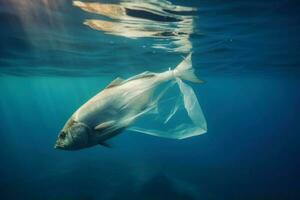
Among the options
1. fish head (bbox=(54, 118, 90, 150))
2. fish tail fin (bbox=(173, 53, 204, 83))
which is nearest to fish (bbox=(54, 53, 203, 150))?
fish head (bbox=(54, 118, 90, 150))

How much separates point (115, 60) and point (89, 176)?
9920 mm

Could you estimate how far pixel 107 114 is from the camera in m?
4.33

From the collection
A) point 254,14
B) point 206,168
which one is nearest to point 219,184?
point 206,168

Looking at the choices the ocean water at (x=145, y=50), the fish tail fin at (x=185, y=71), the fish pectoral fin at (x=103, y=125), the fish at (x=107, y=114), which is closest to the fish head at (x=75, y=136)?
the fish at (x=107, y=114)

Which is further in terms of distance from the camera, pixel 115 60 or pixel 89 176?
pixel 115 60

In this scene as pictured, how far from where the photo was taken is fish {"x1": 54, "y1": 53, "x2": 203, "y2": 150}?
14.0 feet

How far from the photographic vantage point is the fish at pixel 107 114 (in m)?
4.25

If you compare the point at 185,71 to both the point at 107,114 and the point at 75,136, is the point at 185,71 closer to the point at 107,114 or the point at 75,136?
the point at 107,114

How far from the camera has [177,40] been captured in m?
17.2

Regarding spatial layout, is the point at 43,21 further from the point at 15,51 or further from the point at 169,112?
the point at 169,112

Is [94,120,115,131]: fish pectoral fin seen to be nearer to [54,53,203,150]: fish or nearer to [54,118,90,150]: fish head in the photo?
[54,53,203,150]: fish

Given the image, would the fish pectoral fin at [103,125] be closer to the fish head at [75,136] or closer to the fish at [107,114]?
the fish at [107,114]

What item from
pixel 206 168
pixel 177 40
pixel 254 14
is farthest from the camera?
pixel 206 168

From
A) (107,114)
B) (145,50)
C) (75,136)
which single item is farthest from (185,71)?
(145,50)
